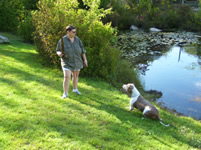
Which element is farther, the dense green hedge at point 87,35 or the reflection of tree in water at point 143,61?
the reflection of tree in water at point 143,61

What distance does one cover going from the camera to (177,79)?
444 inches

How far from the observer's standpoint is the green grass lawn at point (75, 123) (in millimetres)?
3727

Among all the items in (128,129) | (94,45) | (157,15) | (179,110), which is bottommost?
(179,110)

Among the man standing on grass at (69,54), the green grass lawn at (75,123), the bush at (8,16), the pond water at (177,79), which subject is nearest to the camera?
the green grass lawn at (75,123)

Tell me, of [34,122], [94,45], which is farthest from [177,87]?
[34,122]

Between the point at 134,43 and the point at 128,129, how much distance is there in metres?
15.4

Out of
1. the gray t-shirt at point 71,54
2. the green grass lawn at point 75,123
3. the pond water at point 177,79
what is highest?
the gray t-shirt at point 71,54

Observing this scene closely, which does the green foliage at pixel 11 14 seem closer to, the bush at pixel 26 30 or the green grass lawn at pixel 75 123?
the bush at pixel 26 30

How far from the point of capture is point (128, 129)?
179 inches

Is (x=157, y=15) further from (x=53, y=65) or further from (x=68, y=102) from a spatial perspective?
(x=68, y=102)

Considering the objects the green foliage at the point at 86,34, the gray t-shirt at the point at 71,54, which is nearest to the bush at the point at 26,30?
the green foliage at the point at 86,34

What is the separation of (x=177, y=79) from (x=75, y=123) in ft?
27.7

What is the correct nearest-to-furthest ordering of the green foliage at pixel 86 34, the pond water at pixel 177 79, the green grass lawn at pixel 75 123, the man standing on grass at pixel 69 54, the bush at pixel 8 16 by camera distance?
the green grass lawn at pixel 75 123, the man standing on grass at pixel 69 54, the green foliage at pixel 86 34, the pond water at pixel 177 79, the bush at pixel 8 16

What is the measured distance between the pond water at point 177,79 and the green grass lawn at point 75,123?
277cm
